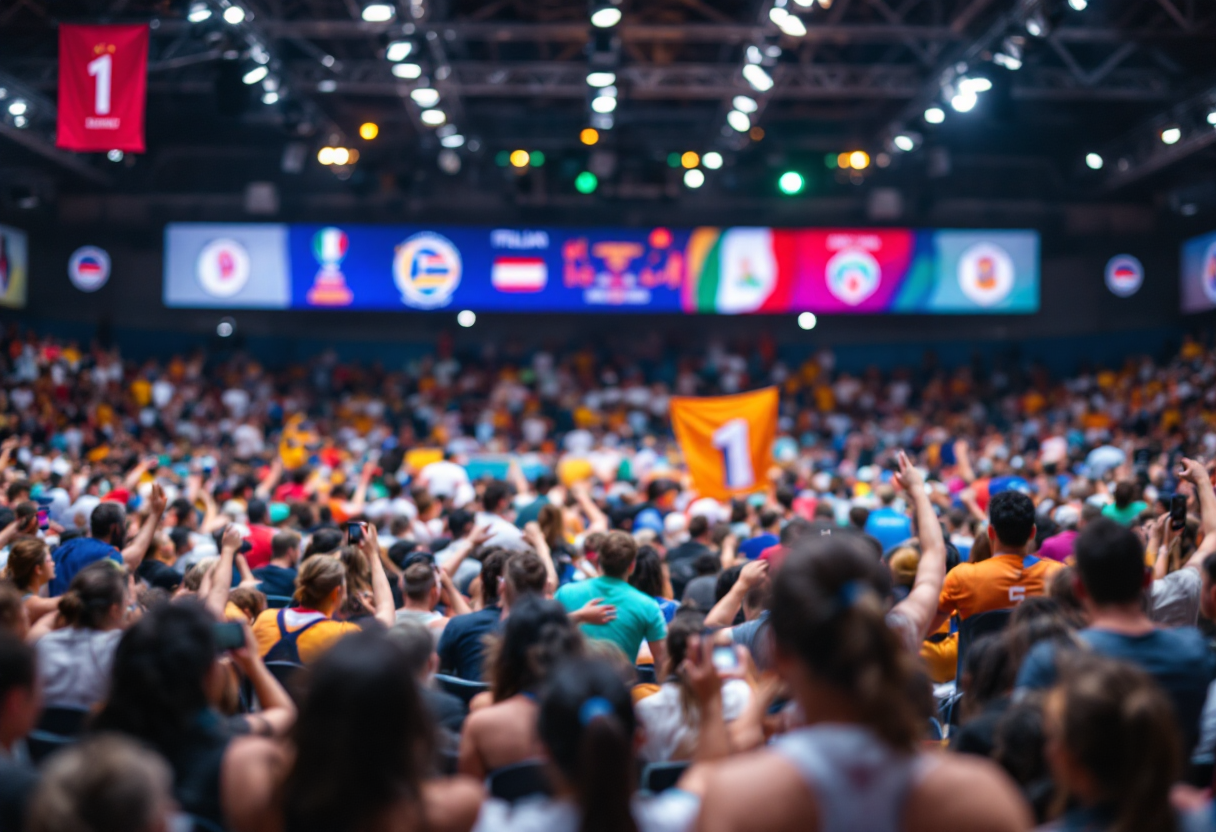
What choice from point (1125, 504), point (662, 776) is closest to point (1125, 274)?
point (1125, 504)

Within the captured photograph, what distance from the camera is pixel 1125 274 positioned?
19969 mm

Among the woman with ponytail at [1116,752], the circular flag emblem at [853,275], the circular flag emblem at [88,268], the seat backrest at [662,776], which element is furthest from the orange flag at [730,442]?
the circular flag emblem at [88,268]

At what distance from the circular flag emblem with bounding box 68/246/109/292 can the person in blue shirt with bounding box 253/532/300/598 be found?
54.4ft

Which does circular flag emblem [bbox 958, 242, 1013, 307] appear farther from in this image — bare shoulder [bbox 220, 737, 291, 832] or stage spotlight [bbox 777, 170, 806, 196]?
bare shoulder [bbox 220, 737, 291, 832]

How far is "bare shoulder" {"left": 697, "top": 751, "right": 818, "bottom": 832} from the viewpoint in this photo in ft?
5.76

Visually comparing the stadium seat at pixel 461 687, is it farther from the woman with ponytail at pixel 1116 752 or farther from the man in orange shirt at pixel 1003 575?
the woman with ponytail at pixel 1116 752

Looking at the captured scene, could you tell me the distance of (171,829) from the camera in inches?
78.7

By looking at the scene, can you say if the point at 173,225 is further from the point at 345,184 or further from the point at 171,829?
the point at 171,829

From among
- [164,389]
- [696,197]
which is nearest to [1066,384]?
[696,197]

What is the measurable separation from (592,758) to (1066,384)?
19659mm

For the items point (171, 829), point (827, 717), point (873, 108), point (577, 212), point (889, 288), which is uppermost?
point (873, 108)

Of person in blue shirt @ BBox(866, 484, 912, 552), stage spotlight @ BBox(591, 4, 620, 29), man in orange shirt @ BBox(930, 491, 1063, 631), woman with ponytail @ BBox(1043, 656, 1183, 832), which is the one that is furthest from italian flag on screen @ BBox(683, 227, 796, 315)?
woman with ponytail @ BBox(1043, 656, 1183, 832)

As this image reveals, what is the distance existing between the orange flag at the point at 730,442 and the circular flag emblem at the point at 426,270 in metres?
9.84

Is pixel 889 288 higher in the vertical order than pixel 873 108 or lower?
lower
